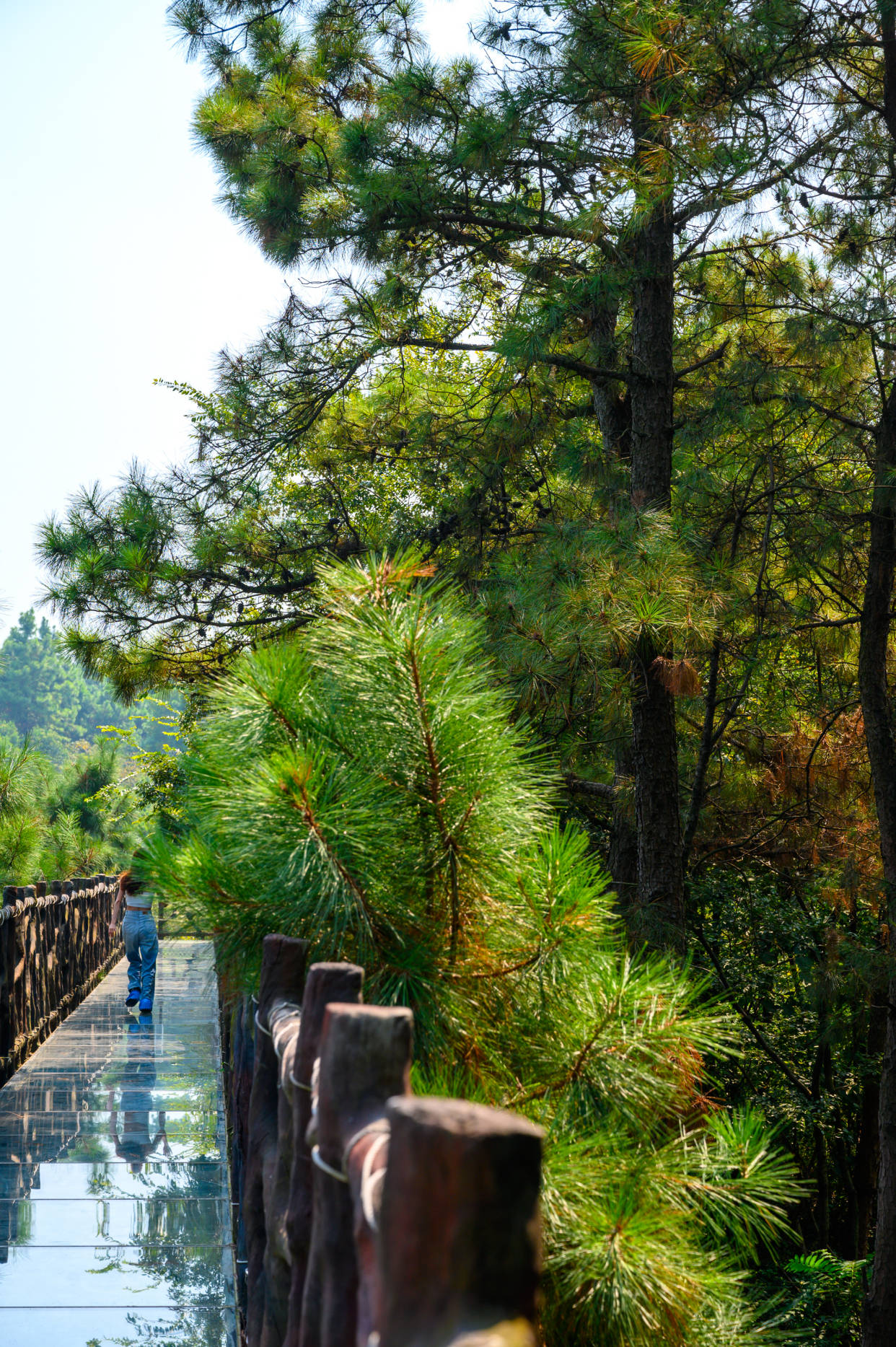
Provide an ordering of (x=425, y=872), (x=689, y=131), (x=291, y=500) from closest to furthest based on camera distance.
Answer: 1. (x=425, y=872)
2. (x=689, y=131)
3. (x=291, y=500)

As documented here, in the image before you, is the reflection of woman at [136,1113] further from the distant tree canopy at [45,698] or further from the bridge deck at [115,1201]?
the distant tree canopy at [45,698]

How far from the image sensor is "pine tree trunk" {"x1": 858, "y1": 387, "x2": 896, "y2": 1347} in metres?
5.64

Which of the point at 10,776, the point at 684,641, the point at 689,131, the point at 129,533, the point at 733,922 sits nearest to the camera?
the point at 684,641

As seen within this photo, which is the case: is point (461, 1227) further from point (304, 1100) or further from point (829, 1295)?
point (829, 1295)

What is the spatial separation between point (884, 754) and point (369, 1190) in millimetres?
5473

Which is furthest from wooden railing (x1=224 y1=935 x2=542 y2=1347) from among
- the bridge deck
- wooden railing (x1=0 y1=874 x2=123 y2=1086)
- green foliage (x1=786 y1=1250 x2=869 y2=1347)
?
green foliage (x1=786 y1=1250 x2=869 y2=1347)

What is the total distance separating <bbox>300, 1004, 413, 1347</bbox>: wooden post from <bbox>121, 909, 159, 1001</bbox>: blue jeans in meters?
6.97

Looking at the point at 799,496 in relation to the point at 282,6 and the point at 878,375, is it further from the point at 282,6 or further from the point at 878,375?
the point at 282,6

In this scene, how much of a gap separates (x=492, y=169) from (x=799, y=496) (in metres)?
2.51

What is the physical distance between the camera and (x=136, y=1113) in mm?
5414

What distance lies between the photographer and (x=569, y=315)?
4.93 metres

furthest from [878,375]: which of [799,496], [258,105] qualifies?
[258,105]

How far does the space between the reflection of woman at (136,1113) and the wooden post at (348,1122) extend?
365cm

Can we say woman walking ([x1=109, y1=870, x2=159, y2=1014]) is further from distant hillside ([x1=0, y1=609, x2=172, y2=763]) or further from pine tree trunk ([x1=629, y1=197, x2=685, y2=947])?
distant hillside ([x1=0, y1=609, x2=172, y2=763])
